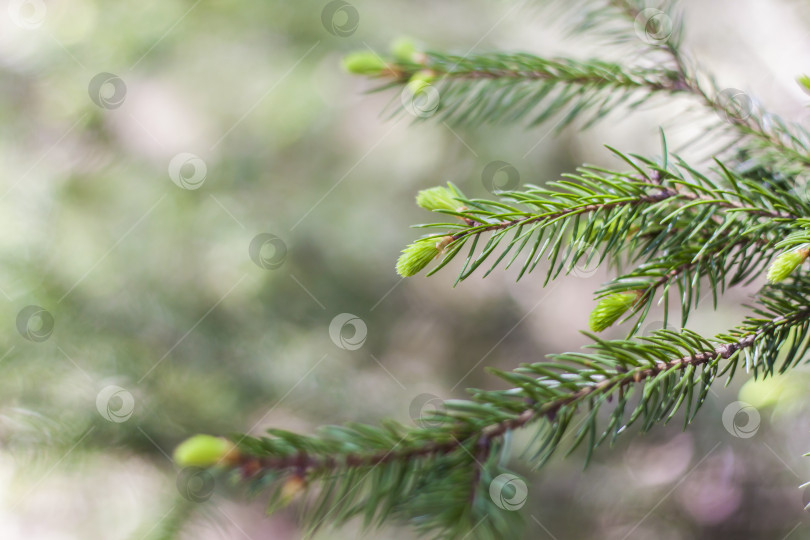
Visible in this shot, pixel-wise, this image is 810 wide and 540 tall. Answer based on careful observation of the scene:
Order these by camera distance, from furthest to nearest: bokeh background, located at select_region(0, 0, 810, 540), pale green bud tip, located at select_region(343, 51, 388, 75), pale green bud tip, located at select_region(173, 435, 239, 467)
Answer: bokeh background, located at select_region(0, 0, 810, 540), pale green bud tip, located at select_region(343, 51, 388, 75), pale green bud tip, located at select_region(173, 435, 239, 467)

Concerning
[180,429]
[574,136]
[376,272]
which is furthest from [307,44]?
[180,429]

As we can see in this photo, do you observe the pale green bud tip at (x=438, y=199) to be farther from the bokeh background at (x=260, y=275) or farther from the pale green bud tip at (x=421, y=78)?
the bokeh background at (x=260, y=275)

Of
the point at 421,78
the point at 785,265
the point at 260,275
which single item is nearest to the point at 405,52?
the point at 421,78

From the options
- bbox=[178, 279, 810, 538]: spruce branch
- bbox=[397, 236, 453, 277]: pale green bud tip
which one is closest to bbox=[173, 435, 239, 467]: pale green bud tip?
bbox=[178, 279, 810, 538]: spruce branch

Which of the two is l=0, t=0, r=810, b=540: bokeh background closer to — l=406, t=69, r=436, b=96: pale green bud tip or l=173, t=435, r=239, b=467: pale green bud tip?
l=406, t=69, r=436, b=96: pale green bud tip

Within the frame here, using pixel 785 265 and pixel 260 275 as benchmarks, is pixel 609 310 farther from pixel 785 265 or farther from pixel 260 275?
pixel 260 275

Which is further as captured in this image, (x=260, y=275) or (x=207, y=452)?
(x=260, y=275)
